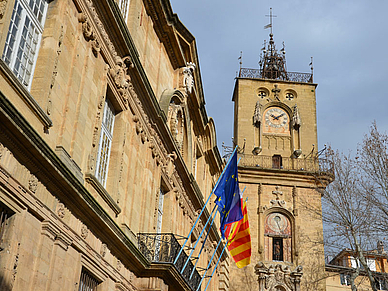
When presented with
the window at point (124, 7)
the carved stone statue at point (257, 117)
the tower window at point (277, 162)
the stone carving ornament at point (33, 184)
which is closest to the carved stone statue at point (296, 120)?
the carved stone statue at point (257, 117)

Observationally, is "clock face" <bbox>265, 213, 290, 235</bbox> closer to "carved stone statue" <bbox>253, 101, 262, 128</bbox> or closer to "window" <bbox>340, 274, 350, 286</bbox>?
"window" <bbox>340, 274, 350, 286</bbox>

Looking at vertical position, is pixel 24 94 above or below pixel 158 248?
above

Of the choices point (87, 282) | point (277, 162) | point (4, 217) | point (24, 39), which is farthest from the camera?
point (277, 162)

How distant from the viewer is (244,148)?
3822cm

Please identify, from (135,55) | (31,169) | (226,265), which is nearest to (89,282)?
(31,169)

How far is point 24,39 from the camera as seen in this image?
35.0 feet

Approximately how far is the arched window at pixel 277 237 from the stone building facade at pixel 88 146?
14549 millimetres

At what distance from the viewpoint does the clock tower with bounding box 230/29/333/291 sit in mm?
33969

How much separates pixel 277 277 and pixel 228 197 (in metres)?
15.6

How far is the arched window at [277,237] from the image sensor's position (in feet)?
115

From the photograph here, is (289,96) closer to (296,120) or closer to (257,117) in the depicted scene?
(296,120)

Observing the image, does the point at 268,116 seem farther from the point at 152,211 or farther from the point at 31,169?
the point at 31,169

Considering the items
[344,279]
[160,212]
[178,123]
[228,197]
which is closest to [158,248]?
[160,212]

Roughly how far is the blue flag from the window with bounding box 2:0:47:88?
994 centimetres
